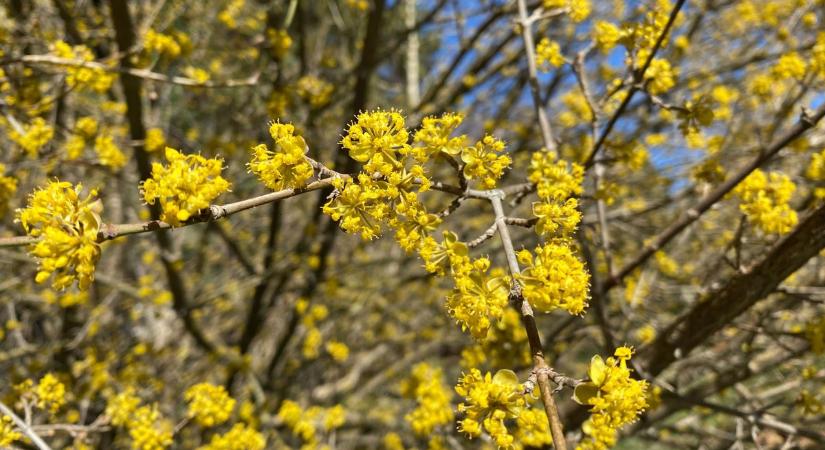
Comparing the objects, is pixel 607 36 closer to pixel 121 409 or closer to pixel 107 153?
pixel 107 153

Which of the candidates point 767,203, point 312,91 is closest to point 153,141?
point 312,91

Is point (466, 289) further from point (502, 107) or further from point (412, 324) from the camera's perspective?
point (412, 324)

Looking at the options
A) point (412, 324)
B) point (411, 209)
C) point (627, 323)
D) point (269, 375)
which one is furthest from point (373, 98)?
point (411, 209)

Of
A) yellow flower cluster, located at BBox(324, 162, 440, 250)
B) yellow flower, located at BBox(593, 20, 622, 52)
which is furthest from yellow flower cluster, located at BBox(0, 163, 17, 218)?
yellow flower, located at BBox(593, 20, 622, 52)

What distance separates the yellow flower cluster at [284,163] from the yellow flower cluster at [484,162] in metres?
0.48

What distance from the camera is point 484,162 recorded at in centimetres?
171

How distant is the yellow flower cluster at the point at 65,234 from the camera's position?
139 centimetres

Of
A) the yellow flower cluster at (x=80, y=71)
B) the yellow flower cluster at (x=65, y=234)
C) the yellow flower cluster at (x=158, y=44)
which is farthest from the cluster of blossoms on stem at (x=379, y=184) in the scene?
the yellow flower cluster at (x=158, y=44)

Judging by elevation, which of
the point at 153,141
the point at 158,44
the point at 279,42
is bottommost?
the point at 153,141

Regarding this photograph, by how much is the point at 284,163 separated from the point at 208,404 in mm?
2190

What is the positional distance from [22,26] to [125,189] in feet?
8.47

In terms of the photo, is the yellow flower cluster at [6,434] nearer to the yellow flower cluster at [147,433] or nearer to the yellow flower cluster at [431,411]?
the yellow flower cluster at [147,433]

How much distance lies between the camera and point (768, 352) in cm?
421

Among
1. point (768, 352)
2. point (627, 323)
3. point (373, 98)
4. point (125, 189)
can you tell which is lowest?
point (768, 352)
